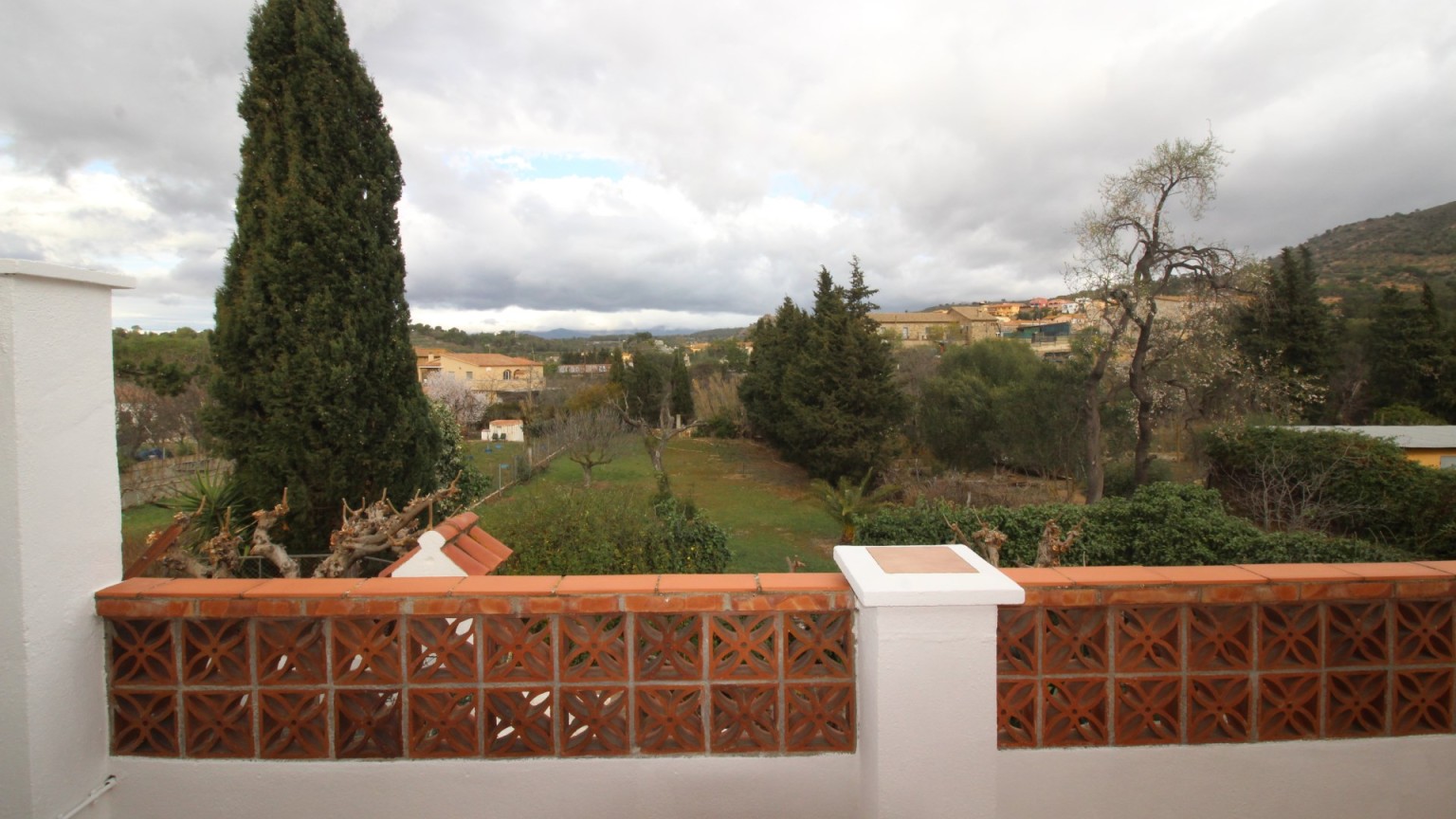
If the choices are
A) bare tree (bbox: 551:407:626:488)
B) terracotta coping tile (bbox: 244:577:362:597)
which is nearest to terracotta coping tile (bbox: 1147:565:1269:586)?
terracotta coping tile (bbox: 244:577:362:597)

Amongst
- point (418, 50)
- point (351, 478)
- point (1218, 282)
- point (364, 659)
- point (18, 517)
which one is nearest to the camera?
point (18, 517)

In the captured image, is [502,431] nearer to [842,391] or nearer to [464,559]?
[842,391]

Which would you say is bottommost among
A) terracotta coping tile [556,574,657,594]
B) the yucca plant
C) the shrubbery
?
the yucca plant

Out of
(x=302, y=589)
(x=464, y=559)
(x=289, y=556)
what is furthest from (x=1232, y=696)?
(x=289, y=556)

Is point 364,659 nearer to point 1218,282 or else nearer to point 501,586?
point 501,586

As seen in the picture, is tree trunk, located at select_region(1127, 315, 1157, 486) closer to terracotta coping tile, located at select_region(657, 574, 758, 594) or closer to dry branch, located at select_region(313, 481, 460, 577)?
dry branch, located at select_region(313, 481, 460, 577)

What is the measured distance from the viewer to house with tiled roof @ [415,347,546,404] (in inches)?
1476

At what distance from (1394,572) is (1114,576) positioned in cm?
80

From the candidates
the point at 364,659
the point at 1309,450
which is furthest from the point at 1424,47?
the point at 364,659

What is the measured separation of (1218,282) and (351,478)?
14.2 m

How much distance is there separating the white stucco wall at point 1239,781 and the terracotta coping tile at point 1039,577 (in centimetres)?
46

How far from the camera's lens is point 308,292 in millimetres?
5758

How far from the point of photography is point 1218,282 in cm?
1248

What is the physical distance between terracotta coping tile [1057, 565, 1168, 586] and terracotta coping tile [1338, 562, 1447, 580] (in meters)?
0.54
